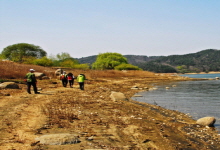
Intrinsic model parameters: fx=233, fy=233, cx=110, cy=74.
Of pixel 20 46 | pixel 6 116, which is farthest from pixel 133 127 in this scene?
pixel 20 46

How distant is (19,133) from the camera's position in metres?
7.20

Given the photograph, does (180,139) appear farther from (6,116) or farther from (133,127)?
(6,116)

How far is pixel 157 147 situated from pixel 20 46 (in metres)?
89.5

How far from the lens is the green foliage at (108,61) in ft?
330

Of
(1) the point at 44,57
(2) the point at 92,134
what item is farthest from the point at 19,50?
(2) the point at 92,134

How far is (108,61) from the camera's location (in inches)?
3969

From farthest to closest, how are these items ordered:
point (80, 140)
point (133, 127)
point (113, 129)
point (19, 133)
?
point (133, 127) → point (113, 129) → point (19, 133) → point (80, 140)

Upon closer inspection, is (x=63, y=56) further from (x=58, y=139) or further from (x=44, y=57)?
(x=58, y=139)

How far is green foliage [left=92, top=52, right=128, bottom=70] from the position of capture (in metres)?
100

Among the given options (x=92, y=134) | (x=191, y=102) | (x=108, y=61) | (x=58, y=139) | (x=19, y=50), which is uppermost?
(x=19, y=50)

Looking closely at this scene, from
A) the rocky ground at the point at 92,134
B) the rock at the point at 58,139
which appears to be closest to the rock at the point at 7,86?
the rocky ground at the point at 92,134

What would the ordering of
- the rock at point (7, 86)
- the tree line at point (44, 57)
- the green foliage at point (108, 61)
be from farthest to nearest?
the green foliage at point (108, 61) < the tree line at point (44, 57) < the rock at point (7, 86)

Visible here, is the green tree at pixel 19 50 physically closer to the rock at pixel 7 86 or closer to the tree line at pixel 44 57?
the tree line at pixel 44 57

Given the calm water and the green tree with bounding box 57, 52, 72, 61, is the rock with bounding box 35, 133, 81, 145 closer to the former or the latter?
the calm water
